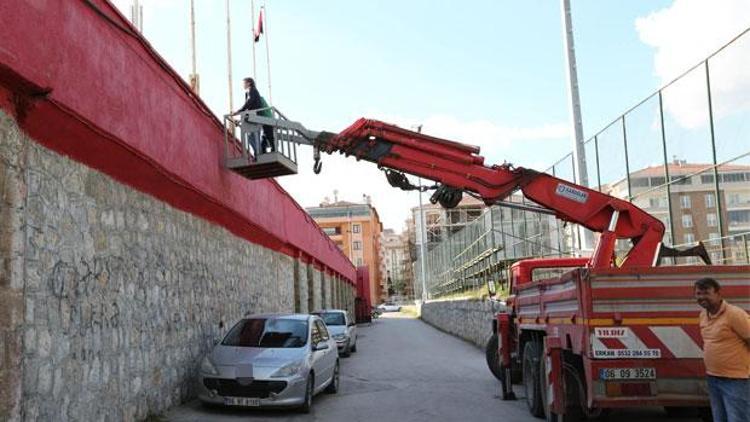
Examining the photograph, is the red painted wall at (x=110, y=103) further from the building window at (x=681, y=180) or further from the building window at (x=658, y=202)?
the building window at (x=681, y=180)

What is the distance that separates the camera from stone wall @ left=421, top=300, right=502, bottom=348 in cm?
2147

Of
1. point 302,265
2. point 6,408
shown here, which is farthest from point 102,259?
point 302,265

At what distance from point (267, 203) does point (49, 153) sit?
10.0m

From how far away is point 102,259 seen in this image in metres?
7.91

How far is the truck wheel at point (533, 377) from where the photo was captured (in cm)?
934

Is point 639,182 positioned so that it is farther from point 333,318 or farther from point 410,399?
point 333,318

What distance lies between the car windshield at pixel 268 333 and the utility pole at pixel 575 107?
654cm

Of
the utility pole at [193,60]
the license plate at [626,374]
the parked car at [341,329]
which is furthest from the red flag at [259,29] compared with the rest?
the license plate at [626,374]

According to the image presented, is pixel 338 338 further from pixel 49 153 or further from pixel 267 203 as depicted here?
pixel 49 153

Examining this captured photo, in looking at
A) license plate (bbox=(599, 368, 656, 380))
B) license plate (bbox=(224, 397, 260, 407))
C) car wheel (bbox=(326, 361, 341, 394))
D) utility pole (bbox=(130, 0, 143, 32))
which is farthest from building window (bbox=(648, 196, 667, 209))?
utility pole (bbox=(130, 0, 143, 32))

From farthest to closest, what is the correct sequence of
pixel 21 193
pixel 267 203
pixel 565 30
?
pixel 267 203
pixel 565 30
pixel 21 193

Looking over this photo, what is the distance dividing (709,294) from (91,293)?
20.4 feet

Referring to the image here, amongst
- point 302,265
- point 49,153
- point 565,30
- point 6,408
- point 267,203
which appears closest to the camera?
point 6,408

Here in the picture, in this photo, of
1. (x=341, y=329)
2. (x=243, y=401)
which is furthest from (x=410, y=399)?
(x=341, y=329)
